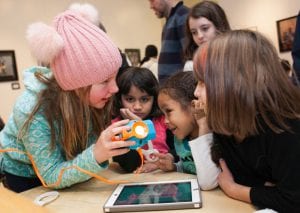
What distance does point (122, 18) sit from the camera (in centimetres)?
538

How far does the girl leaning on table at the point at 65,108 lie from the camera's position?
0.96 meters

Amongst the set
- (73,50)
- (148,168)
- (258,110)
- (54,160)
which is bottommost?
(148,168)

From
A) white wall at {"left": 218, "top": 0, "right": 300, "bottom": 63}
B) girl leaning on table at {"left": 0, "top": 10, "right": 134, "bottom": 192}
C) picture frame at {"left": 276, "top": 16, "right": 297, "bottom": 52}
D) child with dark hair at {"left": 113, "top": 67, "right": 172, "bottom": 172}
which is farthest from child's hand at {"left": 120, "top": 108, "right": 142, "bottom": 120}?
picture frame at {"left": 276, "top": 16, "right": 297, "bottom": 52}

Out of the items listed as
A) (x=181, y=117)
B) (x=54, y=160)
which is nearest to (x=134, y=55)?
(x=181, y=117)

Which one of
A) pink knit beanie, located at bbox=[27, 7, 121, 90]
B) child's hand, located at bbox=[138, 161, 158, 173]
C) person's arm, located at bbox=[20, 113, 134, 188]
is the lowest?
child's hand, located at bbox=[138, 161, 158, 173]

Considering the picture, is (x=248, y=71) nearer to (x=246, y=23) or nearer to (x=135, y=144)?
(x=135, y=144)

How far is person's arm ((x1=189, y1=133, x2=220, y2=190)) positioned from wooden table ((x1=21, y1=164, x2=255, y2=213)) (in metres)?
0.03

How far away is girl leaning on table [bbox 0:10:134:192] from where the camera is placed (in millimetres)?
965

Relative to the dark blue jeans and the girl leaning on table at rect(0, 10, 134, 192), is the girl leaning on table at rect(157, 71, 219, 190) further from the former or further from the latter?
the dark blue jeans

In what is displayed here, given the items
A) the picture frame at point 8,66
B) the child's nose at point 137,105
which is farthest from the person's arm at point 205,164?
the picture frame at point 8,66

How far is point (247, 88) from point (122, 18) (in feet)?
16.0

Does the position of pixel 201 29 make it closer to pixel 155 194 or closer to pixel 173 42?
pixel 173 42

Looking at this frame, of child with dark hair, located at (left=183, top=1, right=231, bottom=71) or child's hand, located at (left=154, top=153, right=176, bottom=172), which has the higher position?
child with dark hair, located at (left=183, top=1, right=231, bottom=71)

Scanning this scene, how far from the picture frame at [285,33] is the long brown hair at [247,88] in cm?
305
